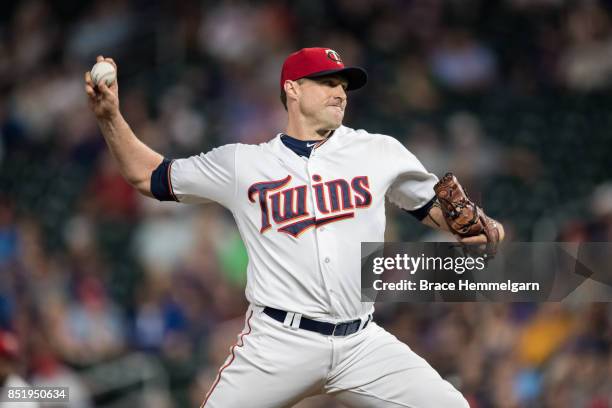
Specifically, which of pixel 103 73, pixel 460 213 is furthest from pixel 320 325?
pixel 103 73

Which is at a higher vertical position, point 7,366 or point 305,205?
point 305,205

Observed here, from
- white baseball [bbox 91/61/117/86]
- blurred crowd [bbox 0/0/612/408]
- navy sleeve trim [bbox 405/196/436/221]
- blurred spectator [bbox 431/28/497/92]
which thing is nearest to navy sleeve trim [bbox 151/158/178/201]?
white baseball [bbox 91/61/117/86]

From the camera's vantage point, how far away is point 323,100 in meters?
3.19

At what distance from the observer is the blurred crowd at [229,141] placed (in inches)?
218

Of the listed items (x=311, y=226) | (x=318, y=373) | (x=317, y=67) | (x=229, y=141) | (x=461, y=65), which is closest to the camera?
(x=318, y=373)

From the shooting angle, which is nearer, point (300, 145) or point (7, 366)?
point (300, 145)

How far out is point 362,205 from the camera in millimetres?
3066

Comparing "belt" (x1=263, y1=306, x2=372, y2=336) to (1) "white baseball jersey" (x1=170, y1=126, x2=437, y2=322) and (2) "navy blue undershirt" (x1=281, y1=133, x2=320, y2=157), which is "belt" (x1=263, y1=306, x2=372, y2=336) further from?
(2) "navy blue undershirt" (x1=281, y1=133, x2=320, y2=157)

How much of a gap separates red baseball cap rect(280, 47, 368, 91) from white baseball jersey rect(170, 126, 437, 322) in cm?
23

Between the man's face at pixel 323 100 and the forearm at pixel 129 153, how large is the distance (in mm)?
549

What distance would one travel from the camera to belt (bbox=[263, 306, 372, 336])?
2.95 metres

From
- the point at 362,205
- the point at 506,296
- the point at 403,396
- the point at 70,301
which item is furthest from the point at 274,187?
the point at 70,301

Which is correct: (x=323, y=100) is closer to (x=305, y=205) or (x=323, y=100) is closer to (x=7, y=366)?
(x=305, y=205)

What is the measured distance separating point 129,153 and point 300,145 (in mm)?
585
